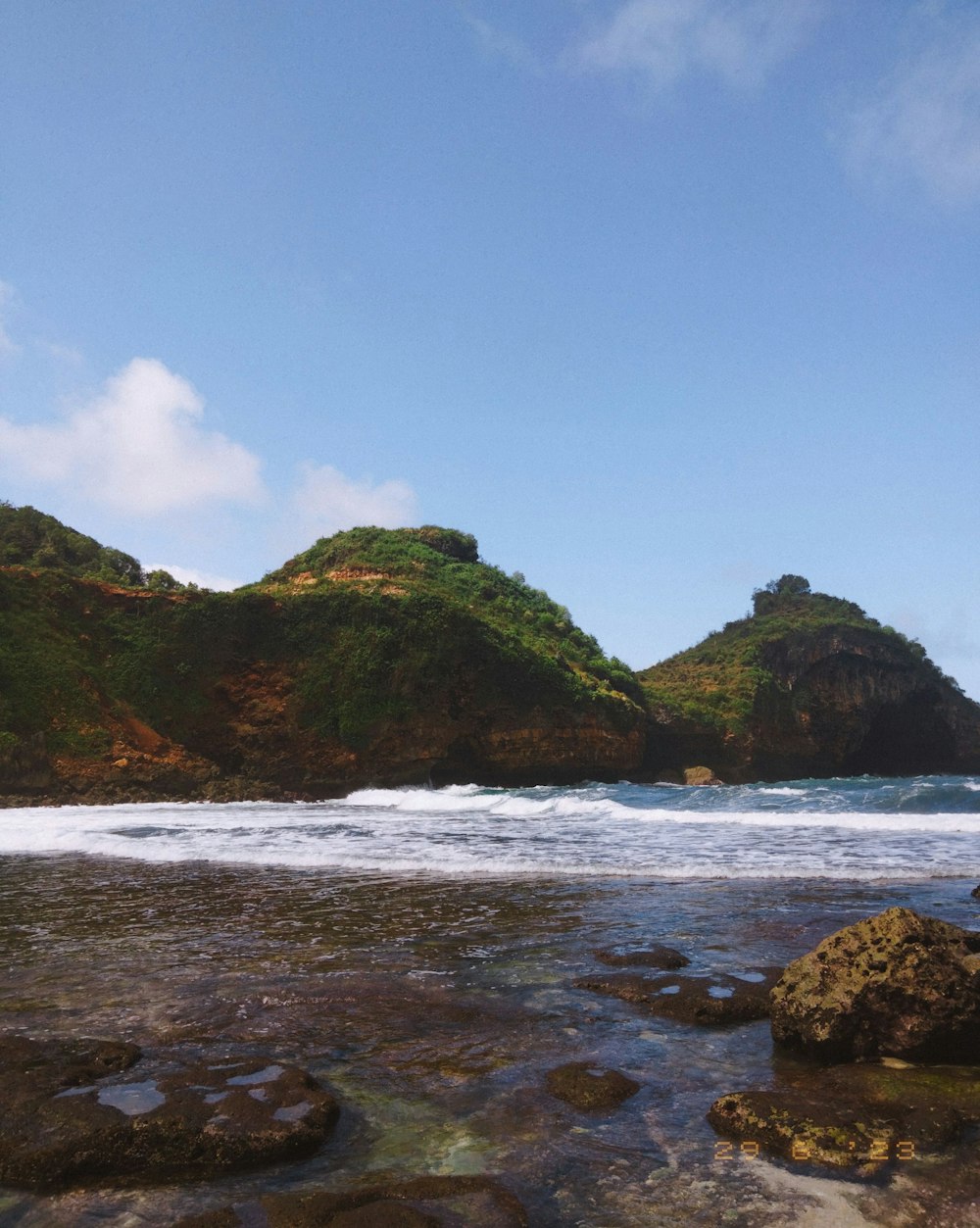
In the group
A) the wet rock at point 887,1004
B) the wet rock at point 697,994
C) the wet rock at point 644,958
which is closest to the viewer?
the wet rock at point 887,1004

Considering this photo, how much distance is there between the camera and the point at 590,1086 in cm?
394

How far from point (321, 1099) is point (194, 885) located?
7439 mm

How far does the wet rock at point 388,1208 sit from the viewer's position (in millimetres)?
2752

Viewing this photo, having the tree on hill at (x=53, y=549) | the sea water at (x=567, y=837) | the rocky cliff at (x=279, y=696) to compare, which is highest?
the tree on hill at (x=53, y=549)

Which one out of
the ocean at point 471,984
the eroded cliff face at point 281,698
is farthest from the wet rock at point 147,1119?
the eroded cliff face at point 281,698

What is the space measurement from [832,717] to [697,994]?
58214 millimetres

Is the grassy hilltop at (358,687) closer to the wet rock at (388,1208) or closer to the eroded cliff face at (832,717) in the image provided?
the eroded cliff face at (832,717)

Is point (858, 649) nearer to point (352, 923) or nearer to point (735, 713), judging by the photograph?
point (735, 713)

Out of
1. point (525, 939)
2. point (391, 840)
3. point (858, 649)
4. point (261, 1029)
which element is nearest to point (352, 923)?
point (525, 939)

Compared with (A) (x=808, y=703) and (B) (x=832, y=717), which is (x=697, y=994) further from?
(B) (x=832, y=717)

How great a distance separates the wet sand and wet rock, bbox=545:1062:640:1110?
3.3 inches

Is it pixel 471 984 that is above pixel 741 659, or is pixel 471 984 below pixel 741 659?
below

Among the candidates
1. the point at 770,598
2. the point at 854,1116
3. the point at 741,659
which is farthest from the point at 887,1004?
the point at 770,598

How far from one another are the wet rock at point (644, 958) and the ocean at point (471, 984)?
0.55 ft
